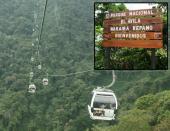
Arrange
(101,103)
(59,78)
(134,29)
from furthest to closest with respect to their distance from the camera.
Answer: (59,78) < (101,103) < (134,29)

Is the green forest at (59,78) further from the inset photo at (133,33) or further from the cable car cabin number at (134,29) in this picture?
Result: the cable car cabin number at (134,29)

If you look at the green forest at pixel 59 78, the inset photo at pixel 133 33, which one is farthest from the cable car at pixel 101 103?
the inset photo at pixel 133 33

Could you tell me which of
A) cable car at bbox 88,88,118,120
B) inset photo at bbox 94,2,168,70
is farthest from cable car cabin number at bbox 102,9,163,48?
cable car at bbox 88,88,118,120

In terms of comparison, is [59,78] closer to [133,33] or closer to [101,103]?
[101,103]

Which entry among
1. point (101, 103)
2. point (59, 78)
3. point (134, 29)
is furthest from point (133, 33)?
point (59, 78)

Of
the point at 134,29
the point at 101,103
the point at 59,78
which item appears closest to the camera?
the point at 134,29

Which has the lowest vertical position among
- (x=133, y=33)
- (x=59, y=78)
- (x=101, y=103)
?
(x=101, y=103)

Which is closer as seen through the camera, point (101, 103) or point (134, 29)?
point (134, 29)

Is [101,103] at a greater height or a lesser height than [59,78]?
lesser
